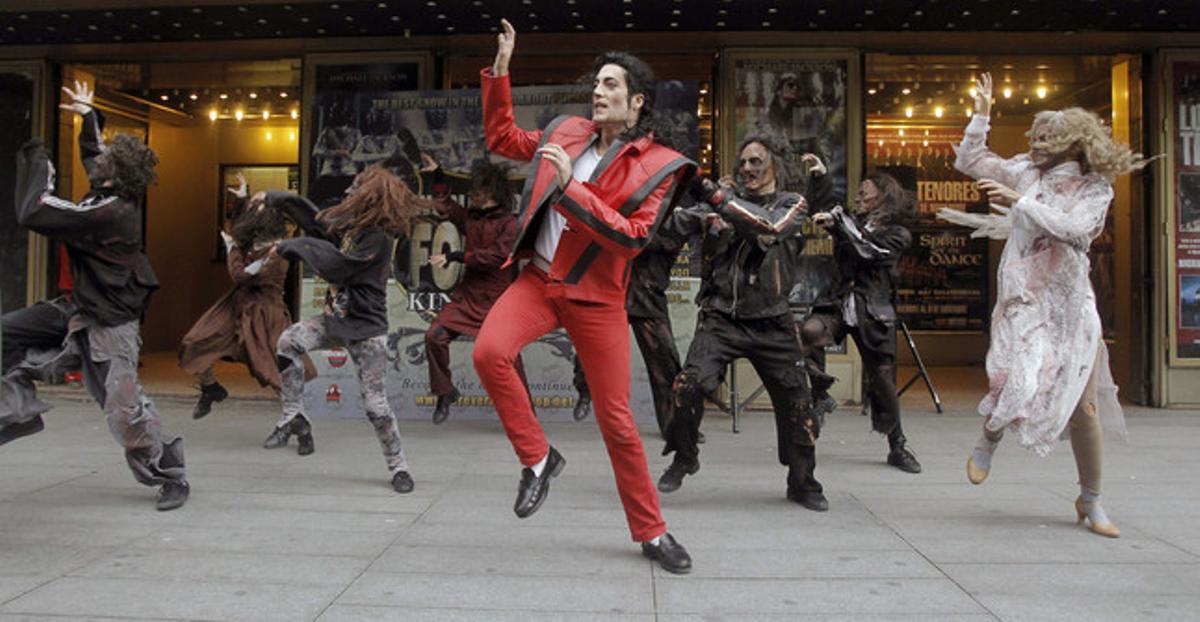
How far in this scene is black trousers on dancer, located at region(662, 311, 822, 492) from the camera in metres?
4.83

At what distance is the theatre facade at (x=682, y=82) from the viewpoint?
8227 millimetres

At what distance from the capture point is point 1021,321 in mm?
4453

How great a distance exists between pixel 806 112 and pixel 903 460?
4.09 meters

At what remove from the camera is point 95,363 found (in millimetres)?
4555

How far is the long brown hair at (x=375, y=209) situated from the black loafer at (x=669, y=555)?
2.76 meters

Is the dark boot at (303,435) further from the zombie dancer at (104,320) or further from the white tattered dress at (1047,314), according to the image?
the white tattered dress at (1047,314)

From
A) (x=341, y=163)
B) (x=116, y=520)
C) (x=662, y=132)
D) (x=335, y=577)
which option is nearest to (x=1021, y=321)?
(x=662, y=132)

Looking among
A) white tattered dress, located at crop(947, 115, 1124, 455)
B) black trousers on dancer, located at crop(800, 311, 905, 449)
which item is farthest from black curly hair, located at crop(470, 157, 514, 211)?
white tattered dress, located at crop(947, 115, 1124, 455)

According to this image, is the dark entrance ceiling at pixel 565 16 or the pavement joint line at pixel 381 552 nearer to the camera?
the pavement joint line at pixel 381 552

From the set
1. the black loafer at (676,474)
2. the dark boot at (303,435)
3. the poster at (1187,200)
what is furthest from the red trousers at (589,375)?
the poster at (1187,200)

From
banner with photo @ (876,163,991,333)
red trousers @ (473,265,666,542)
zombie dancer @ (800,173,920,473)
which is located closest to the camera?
red trousers @ (473,265,666,542)

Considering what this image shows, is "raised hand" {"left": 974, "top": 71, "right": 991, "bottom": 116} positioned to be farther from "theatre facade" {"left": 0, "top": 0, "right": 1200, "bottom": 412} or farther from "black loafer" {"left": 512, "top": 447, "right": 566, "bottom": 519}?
"theatre facade" {"left": 0, "top": 0, "right": 1200, "bottom": 412}

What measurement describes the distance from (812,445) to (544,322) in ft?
6.23

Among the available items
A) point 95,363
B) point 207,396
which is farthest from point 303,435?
point 95,363
